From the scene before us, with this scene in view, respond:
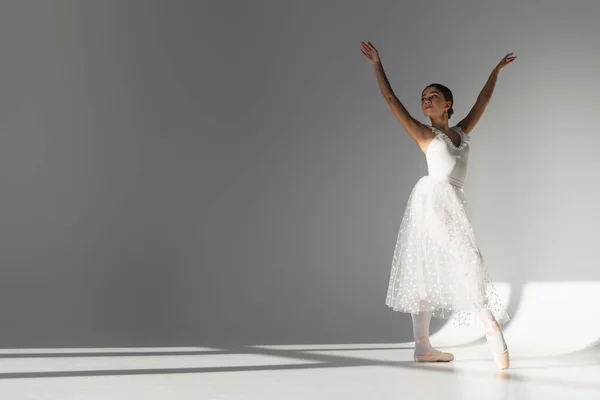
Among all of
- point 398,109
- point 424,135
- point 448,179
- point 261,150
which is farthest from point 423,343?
point 261,150

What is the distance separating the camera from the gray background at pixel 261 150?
480 centimetres

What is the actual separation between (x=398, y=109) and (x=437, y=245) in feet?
1.79

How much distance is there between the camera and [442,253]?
3289mm

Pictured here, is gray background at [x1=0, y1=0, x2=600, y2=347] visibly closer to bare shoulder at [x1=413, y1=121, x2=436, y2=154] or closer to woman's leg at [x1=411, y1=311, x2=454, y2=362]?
woman's leg at [x1=411, y1=311, x2=454, y2=362]

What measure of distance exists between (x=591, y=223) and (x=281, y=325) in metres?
1.89

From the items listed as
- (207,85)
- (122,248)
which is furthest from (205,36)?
(122,248)

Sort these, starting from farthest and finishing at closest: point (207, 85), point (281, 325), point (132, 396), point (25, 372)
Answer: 1. point (207, 85)
2. point (281, 325)
3. point (25, 372)
4. point (132, 396)

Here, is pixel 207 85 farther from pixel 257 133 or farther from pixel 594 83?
pixel 594 83

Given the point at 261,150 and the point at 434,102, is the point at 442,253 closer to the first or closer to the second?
the point at 434,102

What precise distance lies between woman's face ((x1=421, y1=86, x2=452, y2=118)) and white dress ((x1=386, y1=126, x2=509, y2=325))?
94 millimetres

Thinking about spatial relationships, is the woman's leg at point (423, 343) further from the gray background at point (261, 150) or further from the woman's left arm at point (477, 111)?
the gray background at point (261, 150)

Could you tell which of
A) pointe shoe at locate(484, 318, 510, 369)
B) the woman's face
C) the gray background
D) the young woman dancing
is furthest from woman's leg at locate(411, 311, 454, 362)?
the gray background

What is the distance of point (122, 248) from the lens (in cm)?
487

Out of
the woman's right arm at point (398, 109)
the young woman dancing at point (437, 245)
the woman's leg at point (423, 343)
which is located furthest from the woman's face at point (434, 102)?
the woman's leg at point (423, 343)
